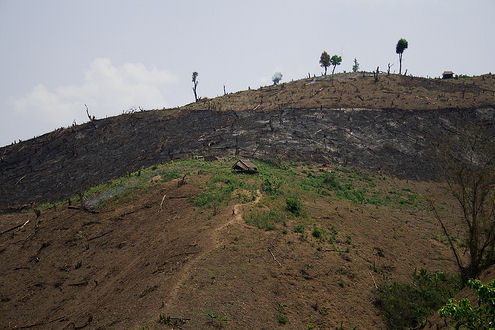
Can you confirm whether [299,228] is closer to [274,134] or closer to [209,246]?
[209,246]

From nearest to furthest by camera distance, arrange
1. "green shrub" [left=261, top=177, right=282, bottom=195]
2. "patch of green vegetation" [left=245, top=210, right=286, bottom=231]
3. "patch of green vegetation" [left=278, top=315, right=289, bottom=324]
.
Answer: "patch of green vegetation" [left=278, top=315, right=289, bottom=324], "patch of green vegetation" [left=245, top=210, right=286, bottom=231], "green shrub" [left=261, top=177, right=282, bottom=195]

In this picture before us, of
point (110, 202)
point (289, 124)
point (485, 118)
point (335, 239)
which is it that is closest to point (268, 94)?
point (289, 124)

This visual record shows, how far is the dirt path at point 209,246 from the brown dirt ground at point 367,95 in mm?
26303

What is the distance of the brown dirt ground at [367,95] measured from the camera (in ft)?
125

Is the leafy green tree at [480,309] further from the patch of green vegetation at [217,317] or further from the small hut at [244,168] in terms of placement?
the small hut at [244,168]

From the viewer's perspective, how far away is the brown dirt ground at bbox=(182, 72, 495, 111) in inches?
1496

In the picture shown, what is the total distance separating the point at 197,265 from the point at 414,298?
8712mm

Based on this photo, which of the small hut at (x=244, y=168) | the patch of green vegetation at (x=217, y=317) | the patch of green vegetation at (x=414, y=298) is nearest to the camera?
the patch of green vegetation at (x=217, y=317)

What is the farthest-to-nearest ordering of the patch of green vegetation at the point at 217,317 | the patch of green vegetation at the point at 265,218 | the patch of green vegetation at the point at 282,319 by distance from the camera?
the patch of green vegetation at the point at 265,218
the patch of green vegetation at the point at 282,319
the patch of green vegetation at the point at 217,317

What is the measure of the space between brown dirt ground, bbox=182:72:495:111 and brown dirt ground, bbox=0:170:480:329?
21607mm

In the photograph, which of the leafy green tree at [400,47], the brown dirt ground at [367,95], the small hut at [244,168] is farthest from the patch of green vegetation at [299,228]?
the leafy green tree at [400,47]

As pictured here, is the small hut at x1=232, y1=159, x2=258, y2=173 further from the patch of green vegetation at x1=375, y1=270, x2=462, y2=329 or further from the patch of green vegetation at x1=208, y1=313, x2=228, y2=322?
the patch of green vegetation at x1=208, y1=313, x2=228, y2=322

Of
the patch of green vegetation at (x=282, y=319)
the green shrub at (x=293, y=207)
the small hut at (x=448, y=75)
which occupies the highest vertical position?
the small hut at (x=448, y=75)

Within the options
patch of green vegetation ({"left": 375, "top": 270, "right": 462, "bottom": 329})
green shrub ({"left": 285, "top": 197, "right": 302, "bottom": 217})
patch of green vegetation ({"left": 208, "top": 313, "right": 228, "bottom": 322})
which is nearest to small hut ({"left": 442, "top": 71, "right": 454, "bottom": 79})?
green shrub ({"left": 285, "top": 197, "right": 302, "bottom": 217})
